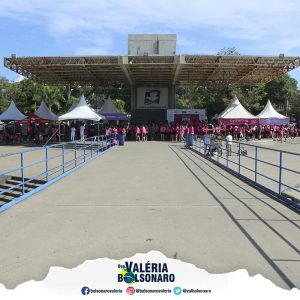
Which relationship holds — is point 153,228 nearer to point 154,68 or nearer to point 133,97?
point 154,68

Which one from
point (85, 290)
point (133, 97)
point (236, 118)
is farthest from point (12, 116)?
point (85, 290)

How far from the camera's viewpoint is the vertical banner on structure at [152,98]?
46812 millimetres

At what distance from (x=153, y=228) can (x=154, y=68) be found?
33.3 m

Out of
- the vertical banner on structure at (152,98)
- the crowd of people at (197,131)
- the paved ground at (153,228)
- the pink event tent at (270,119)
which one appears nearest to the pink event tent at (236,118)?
the crowd of people at (197,131)

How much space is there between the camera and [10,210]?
912 cm

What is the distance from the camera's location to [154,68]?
130 feet

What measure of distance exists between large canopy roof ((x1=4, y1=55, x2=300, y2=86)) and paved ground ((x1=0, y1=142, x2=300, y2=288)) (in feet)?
81.8

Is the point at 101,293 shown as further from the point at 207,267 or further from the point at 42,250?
the point at 42,250

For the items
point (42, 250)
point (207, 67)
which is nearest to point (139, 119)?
point (207, 67)

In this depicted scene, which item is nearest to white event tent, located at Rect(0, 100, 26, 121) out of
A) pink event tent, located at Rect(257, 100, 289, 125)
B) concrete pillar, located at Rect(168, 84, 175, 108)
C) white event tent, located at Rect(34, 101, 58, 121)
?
white event tent, located at Rect(34, 101, 58, 121)

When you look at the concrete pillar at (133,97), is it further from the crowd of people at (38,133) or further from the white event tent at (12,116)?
the white event tent at (12,116)

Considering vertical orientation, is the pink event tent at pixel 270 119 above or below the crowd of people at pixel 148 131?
above

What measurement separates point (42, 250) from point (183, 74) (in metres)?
38.2

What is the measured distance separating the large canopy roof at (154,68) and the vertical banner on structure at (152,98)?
0.66m
